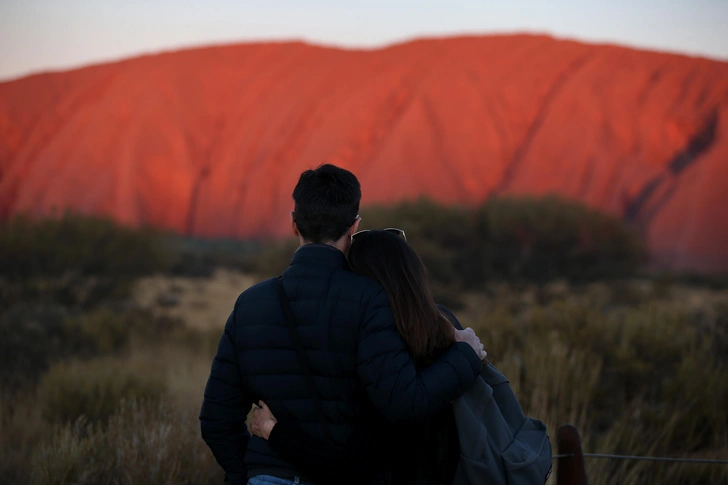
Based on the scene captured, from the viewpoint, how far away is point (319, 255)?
218cm

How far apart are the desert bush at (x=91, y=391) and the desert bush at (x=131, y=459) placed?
1.45m

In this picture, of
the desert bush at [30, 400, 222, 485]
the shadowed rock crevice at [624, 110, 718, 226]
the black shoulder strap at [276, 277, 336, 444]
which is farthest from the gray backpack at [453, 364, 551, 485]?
the shadowed rock crevice at [624, 110, 718, 226]

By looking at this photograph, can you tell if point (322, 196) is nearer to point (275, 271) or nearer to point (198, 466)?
point (198, 466)

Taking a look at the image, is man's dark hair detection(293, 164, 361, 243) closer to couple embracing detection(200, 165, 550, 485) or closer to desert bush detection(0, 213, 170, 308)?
couple embracing detection(200, 165, 550, 485)

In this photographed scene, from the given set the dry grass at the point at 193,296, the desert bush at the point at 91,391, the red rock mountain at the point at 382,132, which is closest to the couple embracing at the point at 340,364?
the desert bush at the point at 91,391

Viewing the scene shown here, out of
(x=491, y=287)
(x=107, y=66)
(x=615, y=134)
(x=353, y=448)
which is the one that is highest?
(x=107, y=66)

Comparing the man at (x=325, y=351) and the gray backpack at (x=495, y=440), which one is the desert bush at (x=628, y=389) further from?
the man at (x=325, y=351)

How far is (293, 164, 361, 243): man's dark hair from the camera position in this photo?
2.21 metres

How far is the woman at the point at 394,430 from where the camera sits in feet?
7.06

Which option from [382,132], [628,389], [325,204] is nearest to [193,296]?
[628,389]

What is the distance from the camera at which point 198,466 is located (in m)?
4.05

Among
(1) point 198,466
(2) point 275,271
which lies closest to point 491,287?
(2) point 275,271

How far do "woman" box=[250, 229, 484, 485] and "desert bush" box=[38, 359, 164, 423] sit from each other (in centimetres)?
374

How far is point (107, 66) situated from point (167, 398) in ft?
143
